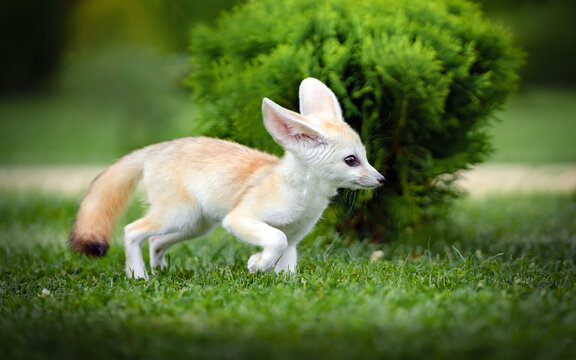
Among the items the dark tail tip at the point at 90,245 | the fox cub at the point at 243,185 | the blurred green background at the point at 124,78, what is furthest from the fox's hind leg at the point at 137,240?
the blurred green background at the point at 124,78

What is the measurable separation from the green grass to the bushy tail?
320 mm

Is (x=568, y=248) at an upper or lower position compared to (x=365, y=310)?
lower

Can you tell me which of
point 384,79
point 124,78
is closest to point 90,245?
point 384,79

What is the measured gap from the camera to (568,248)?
550 cm

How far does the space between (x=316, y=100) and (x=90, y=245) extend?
1758 millimetres

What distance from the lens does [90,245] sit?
4.38 m

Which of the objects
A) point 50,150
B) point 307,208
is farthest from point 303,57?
point 50,150

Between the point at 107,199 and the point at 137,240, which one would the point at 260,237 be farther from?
the point at 107,199

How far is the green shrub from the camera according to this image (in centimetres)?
492

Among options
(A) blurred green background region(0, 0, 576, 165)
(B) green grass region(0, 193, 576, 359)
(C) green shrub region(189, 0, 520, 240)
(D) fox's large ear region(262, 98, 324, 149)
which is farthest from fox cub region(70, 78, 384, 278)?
(A) blurred green background region(0, 0, 576, 165)

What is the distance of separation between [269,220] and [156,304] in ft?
3.07

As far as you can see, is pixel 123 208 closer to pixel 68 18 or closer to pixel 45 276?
pixel 45 276

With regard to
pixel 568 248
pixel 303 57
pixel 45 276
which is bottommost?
pixel 568 248

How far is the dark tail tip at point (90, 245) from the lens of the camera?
14.3 ft
